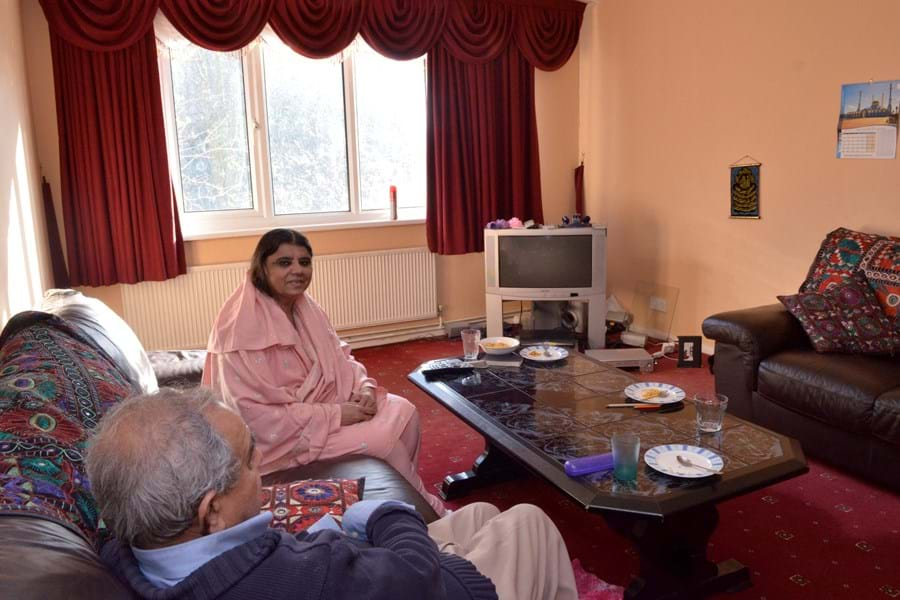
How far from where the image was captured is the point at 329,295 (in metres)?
4.48

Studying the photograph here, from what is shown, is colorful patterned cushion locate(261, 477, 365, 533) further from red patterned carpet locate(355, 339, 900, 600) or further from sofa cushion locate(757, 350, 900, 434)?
sofa cushion locate(757, 350, 900, 434)

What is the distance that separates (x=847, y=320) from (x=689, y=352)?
46.8 inches

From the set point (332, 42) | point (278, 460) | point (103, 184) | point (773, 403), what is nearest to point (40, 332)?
point (278, 460)

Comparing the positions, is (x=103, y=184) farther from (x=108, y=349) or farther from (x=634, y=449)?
(x=634, y=449)

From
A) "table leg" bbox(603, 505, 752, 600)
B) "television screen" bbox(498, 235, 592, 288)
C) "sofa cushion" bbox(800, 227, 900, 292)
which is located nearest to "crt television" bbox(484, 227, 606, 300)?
"television screen" bbox(498, 235, 592, 288)

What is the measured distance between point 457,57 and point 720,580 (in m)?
3.67

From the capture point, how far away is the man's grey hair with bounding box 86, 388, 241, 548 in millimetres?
953

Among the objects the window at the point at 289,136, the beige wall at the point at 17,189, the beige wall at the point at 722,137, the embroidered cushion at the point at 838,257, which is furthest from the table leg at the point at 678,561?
the window at the point at 289,136

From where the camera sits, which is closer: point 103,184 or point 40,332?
point 40,332

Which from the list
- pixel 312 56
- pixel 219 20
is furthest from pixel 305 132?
pixel 219 20

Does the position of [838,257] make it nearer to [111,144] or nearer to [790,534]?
[790,534]

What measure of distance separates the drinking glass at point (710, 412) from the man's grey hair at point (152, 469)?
1418mm

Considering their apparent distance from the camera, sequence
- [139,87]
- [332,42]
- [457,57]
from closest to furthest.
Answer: [139,87]
[332,42]
[457,57]

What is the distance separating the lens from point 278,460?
2.10 meters
